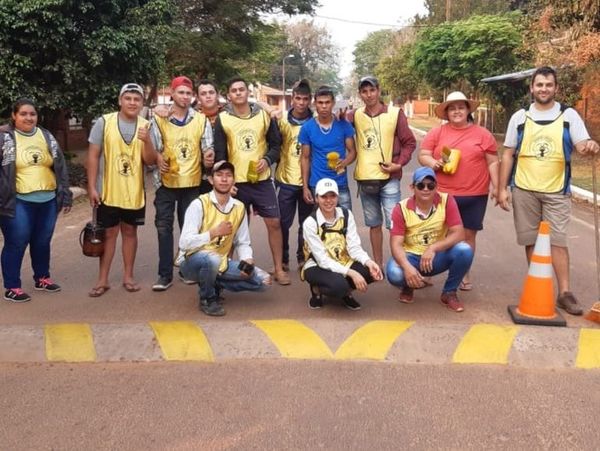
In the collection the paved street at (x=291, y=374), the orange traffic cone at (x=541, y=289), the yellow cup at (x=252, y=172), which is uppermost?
the yellow cup at (x=252, y=172)

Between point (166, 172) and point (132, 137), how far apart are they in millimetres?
398

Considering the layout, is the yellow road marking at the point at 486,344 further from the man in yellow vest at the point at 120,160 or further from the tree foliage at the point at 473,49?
the tree foliage at the point at 473,49

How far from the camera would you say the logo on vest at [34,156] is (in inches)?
196

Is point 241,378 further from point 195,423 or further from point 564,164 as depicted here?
point 564,164

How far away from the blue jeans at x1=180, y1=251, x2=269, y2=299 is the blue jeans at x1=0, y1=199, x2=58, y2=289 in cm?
131

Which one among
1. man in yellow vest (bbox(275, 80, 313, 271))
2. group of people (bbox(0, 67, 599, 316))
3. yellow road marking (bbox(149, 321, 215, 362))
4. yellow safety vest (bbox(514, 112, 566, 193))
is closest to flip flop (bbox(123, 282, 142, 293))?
group of people (bbox(0, 67, 599, 316))

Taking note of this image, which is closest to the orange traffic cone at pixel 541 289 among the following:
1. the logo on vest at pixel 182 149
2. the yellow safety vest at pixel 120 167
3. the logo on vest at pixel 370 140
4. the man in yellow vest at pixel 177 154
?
the logo on vest at pixel 370 140

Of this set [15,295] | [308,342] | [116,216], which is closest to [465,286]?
[308,342]

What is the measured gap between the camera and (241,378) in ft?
12.6

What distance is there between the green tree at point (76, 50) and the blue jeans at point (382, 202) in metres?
7.10

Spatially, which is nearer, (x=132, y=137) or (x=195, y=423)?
(x=195, y=423)

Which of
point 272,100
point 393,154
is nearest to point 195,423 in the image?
point 393,154

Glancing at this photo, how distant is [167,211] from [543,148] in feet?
10.2

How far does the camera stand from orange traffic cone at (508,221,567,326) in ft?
15.0
